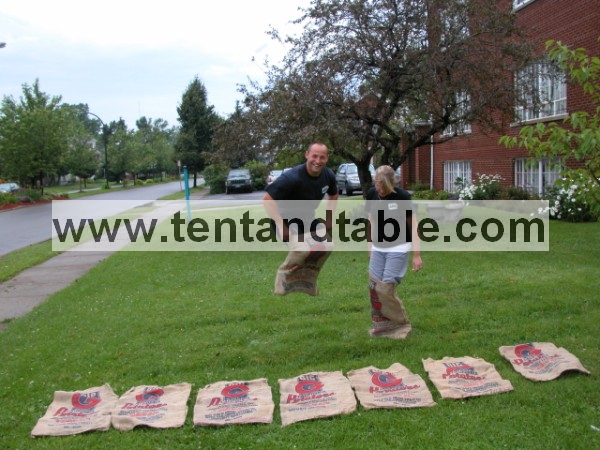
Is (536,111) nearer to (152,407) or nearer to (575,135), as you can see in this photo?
(575,135)

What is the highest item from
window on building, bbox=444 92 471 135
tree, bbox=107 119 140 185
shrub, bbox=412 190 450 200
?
tree, bbox=107 119 140 185

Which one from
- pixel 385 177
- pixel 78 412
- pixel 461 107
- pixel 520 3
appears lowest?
pixel 78 412

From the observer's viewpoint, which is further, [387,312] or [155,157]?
[155,157]

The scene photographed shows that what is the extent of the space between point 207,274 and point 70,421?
203 inches

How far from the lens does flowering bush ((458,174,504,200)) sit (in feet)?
55.0

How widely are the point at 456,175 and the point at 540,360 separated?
17999 mm

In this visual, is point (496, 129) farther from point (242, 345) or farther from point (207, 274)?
point (242, 345)

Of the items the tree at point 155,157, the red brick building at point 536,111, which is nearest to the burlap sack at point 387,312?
the red brick building at point 536,111

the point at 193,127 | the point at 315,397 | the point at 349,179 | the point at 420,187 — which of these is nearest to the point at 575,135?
the point at 315,397

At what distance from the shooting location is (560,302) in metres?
6.40

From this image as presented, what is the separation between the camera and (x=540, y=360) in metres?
4.72

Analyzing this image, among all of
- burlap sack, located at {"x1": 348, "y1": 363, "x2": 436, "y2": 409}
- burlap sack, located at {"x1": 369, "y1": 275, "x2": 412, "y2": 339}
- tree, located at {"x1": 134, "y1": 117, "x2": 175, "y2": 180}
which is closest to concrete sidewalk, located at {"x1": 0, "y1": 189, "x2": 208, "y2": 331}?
burlap sack, located at {"x1": 369, "y1": 275, "x2": 412, "y2": 339}

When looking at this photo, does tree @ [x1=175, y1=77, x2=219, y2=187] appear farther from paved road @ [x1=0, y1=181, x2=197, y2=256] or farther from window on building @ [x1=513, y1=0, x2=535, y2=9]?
window on building @ [x1=513, y1=0, x2=535, y2=9]

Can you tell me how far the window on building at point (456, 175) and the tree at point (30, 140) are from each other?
77.8 ft
